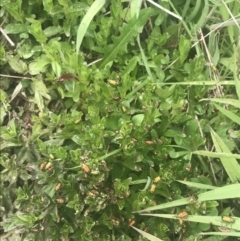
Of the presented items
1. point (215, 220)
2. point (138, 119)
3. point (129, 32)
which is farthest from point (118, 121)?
point (215, 220)

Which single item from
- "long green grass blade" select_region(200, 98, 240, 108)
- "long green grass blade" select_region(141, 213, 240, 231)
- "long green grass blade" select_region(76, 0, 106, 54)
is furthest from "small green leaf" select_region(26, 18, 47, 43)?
"long green grass blade" select_region(141, 213, 240, 231)

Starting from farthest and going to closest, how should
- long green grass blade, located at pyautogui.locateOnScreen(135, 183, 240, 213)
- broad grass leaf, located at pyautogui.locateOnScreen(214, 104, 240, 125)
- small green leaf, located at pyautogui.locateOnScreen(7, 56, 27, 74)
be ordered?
small green leaf, located at pyautogui.locateOnScreen(7, 56, 27, 74)
broad grass leaf, located at pyautogui.locateOnScreen(214, 104, 240, 125)
long green grass blade, located at pyautogui.locateOnScreen(135, 183, 240, 213)

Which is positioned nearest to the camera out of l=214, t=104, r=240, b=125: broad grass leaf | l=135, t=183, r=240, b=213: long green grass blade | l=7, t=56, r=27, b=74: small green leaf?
l=135, t=183, r=240, b=213: long green grass blade

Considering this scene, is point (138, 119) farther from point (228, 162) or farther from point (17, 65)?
point (17, 65)

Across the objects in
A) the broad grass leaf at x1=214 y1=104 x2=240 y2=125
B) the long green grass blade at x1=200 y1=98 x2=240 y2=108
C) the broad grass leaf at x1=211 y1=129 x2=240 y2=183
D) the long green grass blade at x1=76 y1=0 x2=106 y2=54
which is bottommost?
the broad grass leaf at x1=211 y1=129 x2=240 y2=183

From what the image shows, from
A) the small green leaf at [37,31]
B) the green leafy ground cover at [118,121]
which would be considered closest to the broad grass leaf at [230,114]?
the green leafy ground cover at [118,121]

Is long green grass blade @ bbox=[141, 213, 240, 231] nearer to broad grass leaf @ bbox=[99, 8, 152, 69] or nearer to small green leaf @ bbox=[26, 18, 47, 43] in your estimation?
broad grass leaf @ bbox=[99, 8, 152, 69]

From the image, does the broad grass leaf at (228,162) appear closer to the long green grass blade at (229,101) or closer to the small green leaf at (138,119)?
the long green grass blade at (229,101)
